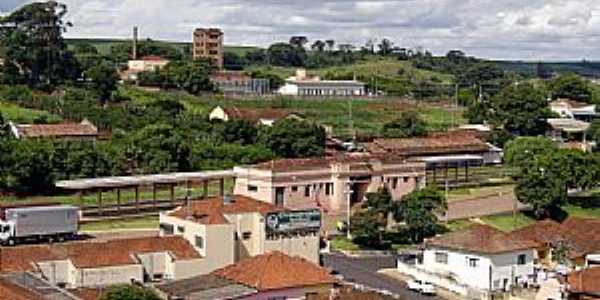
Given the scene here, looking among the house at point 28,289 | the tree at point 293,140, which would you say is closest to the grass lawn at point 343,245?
the house at point 28,289

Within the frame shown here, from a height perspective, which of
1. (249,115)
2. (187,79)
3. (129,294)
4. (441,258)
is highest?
(187,79)

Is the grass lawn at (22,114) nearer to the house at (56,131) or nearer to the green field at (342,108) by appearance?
the house at (56,131)

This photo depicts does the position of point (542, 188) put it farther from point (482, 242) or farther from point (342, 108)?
point (342, 108)

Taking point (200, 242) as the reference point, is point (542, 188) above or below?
below

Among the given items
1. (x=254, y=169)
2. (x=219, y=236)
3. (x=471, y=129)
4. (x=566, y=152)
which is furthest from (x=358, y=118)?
(x=219, y=236)

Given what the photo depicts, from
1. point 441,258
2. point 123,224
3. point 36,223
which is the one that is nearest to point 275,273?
point 441,258

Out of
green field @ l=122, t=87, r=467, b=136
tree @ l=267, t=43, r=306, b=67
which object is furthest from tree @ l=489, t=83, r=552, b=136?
tree @ l=267, t=43, r=306, b=67

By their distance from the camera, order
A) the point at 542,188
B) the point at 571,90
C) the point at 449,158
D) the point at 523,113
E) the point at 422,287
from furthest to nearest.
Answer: the point at 571,90
the point at 523,113
the point at 449,158
the point at 542,188
the point at 422,287

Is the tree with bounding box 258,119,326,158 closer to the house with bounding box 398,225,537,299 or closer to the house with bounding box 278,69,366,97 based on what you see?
the house with bounding box 398,225,537,299
